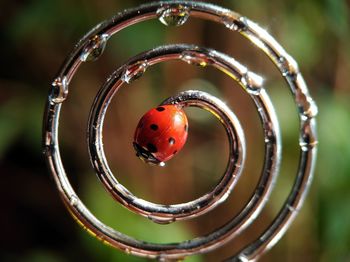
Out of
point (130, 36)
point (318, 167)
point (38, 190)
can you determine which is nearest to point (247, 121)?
point (318, 167)

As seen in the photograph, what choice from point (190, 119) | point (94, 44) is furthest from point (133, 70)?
point (190, 119)

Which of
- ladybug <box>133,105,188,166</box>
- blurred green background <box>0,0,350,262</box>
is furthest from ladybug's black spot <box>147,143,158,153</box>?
blurred green background <box>0,0,350,262</box>

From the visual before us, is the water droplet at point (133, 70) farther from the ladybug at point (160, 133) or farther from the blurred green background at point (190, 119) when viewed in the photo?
the blurred green background at point (190, 119)

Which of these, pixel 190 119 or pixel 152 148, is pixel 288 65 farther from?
pixel 190 119

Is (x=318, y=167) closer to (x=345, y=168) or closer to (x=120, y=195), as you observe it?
(x=345, y=168)

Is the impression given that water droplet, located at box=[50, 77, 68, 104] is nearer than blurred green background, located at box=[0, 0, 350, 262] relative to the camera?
Yes

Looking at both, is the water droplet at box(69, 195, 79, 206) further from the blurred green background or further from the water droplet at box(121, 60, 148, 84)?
the blurred green background

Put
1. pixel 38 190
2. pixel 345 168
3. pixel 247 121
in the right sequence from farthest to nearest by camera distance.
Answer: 1. pixel 38 190
2. pixel 247 121
3. pixel 345 168
